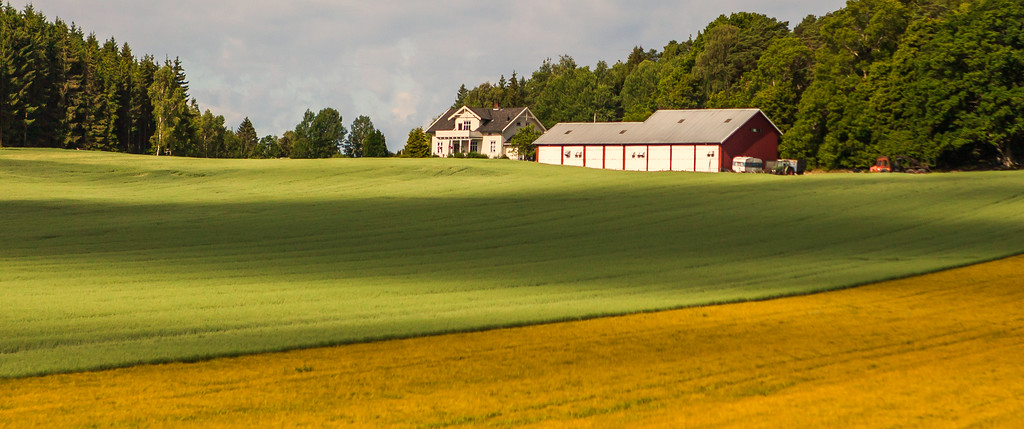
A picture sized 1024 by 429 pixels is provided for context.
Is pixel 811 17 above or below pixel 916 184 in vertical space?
above

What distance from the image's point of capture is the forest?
7406 cm

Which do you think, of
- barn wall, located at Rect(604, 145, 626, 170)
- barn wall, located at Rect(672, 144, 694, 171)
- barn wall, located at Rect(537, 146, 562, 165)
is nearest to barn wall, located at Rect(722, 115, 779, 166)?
barn wall, located at Rect(672, 144, 694, 171)

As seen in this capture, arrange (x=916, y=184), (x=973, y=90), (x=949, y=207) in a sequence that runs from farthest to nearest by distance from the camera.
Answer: (x=973, y=90) < (x=916, y=184) < (x=949, y=207)

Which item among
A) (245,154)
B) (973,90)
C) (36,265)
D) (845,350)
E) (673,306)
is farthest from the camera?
(245,154)

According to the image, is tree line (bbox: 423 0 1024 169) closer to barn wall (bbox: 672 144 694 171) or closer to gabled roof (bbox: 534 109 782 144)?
gabled roof (bbox: 534 109 782 144)

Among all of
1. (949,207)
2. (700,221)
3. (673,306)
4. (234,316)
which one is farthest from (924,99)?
(234,316)

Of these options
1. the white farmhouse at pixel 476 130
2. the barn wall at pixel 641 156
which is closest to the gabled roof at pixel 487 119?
the white farmhouse at pixel 476 130

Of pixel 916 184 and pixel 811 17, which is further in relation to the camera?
pixel 811 17

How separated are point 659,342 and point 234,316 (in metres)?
7.34

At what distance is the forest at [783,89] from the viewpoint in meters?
74.1

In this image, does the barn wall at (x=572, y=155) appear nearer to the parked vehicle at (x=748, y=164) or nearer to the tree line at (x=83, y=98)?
the parked vehicle at (x=748, y=164)

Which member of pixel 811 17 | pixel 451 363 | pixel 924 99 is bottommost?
pixel 451 363

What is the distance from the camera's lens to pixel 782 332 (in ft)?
52.1

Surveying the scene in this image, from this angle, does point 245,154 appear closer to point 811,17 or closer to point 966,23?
point 811,17
